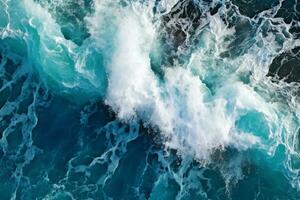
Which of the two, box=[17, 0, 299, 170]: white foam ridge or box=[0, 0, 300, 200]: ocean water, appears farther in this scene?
box=[17, 0, 299, 170]: white foam ridge

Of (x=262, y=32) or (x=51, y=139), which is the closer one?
(x=51, y=139)

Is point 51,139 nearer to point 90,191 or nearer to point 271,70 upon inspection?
point 90,191

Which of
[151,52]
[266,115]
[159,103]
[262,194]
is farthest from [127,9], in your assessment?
[262,194]

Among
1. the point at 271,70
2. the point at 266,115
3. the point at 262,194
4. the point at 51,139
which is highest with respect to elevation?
the point at 271,70

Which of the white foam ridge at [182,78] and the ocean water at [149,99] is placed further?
the white foam ridge at [182,78]

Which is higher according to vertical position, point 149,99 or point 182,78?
point 182,78

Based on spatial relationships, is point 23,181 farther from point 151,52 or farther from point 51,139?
point 151,52

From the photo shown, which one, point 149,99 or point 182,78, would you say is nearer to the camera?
point 149,99

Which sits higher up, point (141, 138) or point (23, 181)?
point (141, 138)
